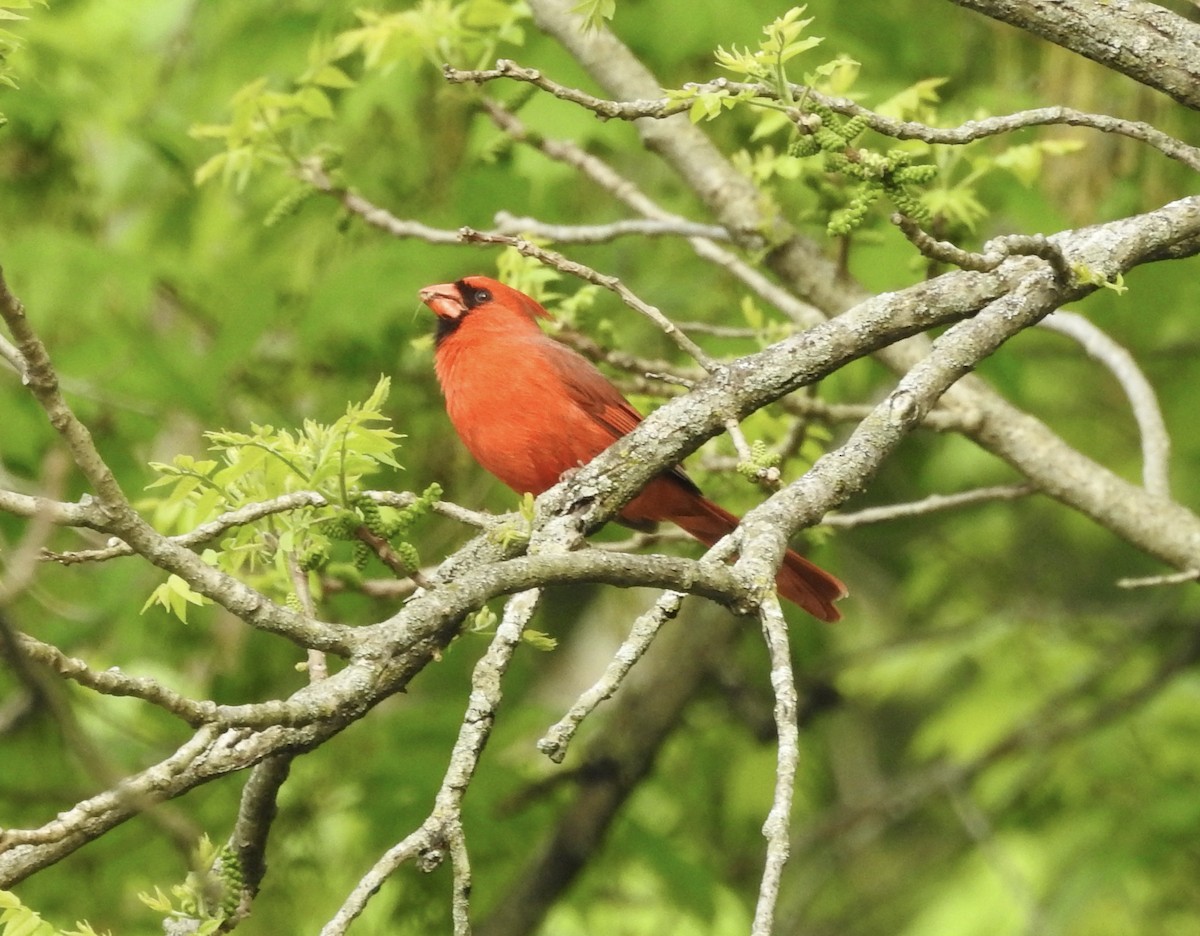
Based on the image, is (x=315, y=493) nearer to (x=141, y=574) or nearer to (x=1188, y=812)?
Result: (x=141, y=574)

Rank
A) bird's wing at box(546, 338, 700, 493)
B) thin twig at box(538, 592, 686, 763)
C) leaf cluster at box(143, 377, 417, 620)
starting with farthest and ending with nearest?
bird's wing at box(546, 338, 700, 493) < leaf cluster at box(143, 377, 417, 620) < thin twig at box(538, 592, 686, 763)

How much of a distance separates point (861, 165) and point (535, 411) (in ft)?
6.53

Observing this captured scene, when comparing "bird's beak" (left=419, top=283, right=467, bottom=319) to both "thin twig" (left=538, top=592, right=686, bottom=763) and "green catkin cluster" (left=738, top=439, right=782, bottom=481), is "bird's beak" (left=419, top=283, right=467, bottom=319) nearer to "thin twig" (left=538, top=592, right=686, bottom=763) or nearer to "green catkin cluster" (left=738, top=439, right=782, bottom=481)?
"green catkin cluster" (left=738, top=439, right=782, bottom=481)

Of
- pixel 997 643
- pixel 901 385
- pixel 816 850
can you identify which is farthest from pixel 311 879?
pixel 901 385

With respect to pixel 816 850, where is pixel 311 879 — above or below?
above

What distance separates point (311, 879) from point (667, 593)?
3824 millimetres

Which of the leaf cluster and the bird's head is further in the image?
the bird's head

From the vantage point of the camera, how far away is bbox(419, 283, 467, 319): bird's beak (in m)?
4.61

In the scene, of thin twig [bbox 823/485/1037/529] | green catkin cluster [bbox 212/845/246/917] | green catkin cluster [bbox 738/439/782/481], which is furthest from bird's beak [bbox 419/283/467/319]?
green catkin cluster [bbox 212/845/246/917]

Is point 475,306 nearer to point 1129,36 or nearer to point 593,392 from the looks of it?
point 593,392

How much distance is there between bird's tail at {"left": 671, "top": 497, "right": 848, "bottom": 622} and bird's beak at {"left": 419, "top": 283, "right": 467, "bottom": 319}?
851 millimetres

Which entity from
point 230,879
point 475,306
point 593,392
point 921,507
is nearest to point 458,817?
point 230,879

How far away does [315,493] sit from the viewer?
2.53 m

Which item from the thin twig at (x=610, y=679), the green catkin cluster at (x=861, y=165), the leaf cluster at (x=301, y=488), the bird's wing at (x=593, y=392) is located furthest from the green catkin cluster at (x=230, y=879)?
the bird's wing at (x=593, y=392)
